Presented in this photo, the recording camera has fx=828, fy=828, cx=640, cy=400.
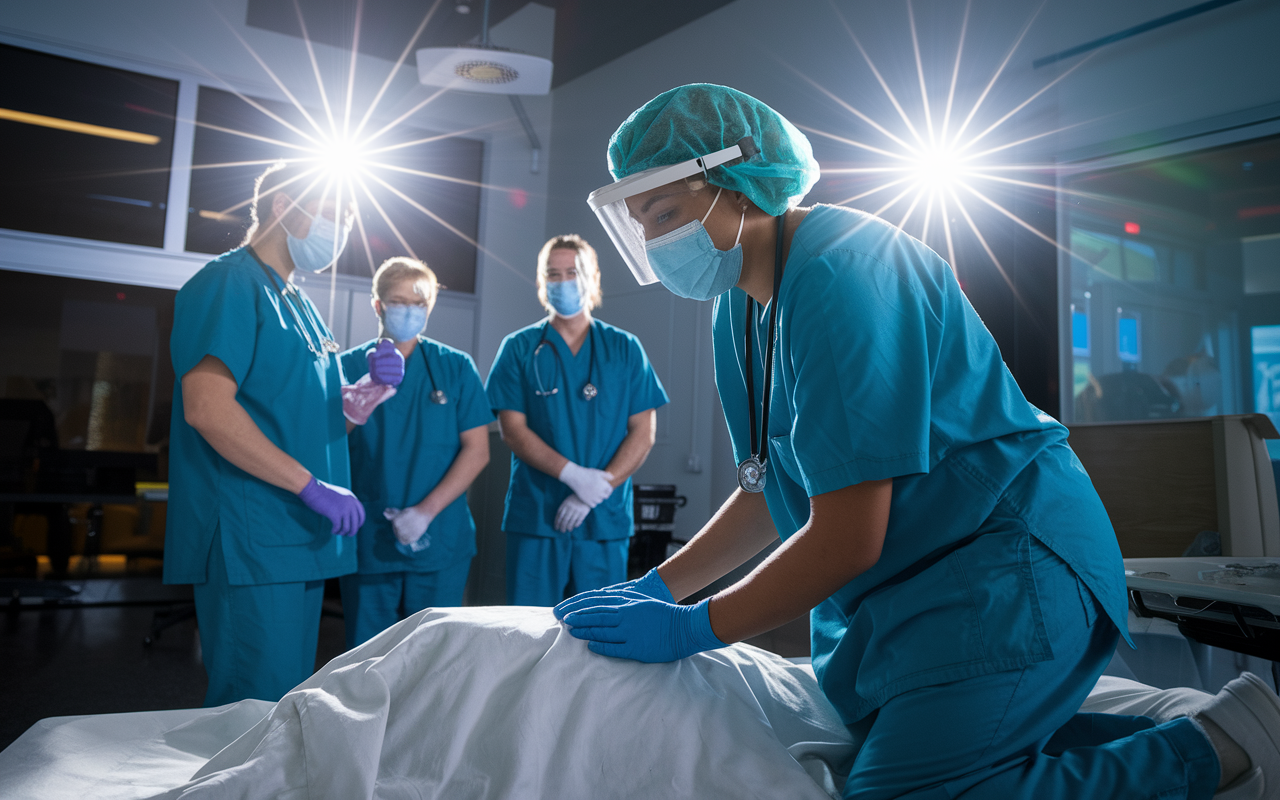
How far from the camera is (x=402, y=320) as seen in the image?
2.27 meters

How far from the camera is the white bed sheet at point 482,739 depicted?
0.77m

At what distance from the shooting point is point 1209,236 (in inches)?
103

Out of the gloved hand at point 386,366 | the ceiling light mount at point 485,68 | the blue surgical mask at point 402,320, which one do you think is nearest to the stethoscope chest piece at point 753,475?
the gloved hand at point 386,366

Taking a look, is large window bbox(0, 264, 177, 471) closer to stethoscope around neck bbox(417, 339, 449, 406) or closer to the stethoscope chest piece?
stethoscope around neck bbox(417, 339, 449, 406)

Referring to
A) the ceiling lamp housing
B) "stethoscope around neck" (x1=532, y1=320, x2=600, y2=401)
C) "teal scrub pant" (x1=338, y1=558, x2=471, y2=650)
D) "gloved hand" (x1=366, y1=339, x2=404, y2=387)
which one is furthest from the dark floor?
the ceiling lamp housing

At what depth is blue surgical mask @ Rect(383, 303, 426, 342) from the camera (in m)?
2.26

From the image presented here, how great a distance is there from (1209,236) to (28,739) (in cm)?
313

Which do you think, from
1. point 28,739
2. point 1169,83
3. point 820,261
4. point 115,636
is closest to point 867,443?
point 820,261

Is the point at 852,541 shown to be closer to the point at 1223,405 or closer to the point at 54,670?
the point at 1223,405

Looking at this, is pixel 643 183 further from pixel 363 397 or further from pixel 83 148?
pixel 83 148

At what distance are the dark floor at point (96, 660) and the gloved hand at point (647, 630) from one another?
189 cm

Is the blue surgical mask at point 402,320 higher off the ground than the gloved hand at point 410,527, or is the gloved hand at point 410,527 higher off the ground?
the blue surgical mask at point 402,320

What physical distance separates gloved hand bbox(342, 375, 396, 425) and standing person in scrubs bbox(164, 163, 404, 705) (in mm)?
323

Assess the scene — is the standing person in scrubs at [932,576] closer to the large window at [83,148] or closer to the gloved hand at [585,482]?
the gloved hand at [585,482]
